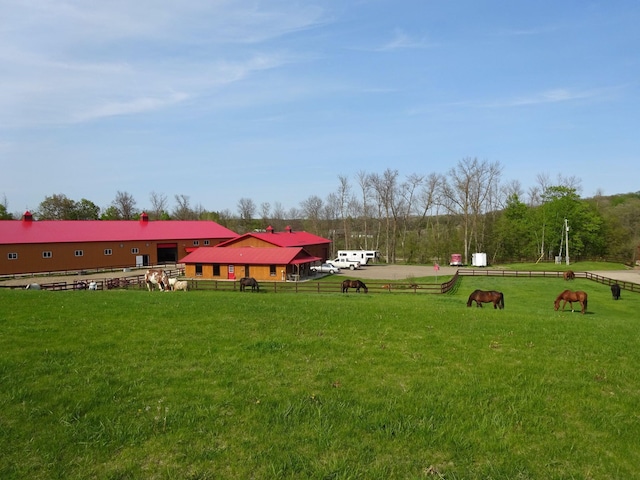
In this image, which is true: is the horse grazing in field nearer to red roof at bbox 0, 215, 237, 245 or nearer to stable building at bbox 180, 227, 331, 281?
stable building at bbox 180, 227, 331, 281

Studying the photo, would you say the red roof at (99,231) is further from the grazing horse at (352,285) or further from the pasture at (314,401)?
the pasture at (314,401)

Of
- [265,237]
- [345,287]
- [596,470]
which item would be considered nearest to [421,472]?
[596,470]

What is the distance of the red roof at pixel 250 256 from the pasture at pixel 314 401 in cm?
3568

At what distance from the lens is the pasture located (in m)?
4.79

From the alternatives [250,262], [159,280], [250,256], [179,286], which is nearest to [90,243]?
[250,256]

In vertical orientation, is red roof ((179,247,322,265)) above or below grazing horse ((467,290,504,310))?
above

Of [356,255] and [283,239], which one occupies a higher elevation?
[283,239]

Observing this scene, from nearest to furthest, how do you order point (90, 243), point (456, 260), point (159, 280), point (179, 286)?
point (159, 280) < point (179, 286) < point (90, 243) < point (456, 260)

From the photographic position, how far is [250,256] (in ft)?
157

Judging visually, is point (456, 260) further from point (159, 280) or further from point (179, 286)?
point (159, 280)

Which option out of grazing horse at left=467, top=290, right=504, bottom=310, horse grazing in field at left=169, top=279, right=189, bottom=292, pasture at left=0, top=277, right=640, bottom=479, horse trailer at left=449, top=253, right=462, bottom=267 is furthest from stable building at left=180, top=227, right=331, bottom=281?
pasture at left=0, top=277, right=640, bottom=479

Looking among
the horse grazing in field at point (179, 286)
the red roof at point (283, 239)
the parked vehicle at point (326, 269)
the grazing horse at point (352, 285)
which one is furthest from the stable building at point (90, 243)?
the grazing horse at point (352, 285)

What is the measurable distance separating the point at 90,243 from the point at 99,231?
3122mm

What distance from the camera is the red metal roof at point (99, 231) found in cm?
5078
